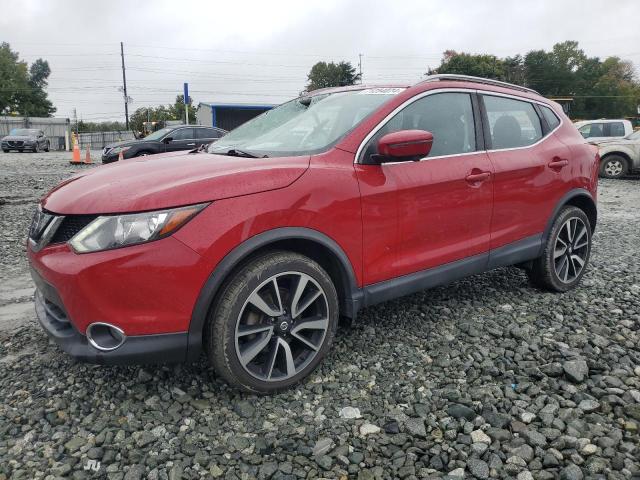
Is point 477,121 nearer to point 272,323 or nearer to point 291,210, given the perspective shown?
point 291,210

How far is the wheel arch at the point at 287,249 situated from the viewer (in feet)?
7.75

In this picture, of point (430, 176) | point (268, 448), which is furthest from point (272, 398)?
point (430, 176)

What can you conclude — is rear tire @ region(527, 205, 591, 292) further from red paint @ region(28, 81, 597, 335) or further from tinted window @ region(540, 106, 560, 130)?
tinted window @ region(540, 106, 560, 130)

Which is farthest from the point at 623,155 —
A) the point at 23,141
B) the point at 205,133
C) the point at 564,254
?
the point at 23,141

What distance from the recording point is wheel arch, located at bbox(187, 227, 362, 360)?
2363mm

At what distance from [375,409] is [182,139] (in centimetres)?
1490

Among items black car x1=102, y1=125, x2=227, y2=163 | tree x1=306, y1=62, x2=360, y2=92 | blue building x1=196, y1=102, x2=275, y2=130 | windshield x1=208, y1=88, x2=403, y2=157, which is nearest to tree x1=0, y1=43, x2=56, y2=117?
tree x1=306, y1=62, x2=360, y2=92

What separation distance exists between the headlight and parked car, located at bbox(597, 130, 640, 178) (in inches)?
574

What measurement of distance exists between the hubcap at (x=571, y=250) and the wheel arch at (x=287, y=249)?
2160mm

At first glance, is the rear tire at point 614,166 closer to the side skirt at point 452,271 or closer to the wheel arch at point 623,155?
the wheel arch at point 623,155

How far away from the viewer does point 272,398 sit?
2664 mm

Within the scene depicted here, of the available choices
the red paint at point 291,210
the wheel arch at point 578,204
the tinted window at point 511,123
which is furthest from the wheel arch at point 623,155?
the red paint at point 291,210

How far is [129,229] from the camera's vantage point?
88.5 inches

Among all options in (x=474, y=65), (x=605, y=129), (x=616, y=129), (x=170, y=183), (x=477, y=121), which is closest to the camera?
(x=170, y=183)
